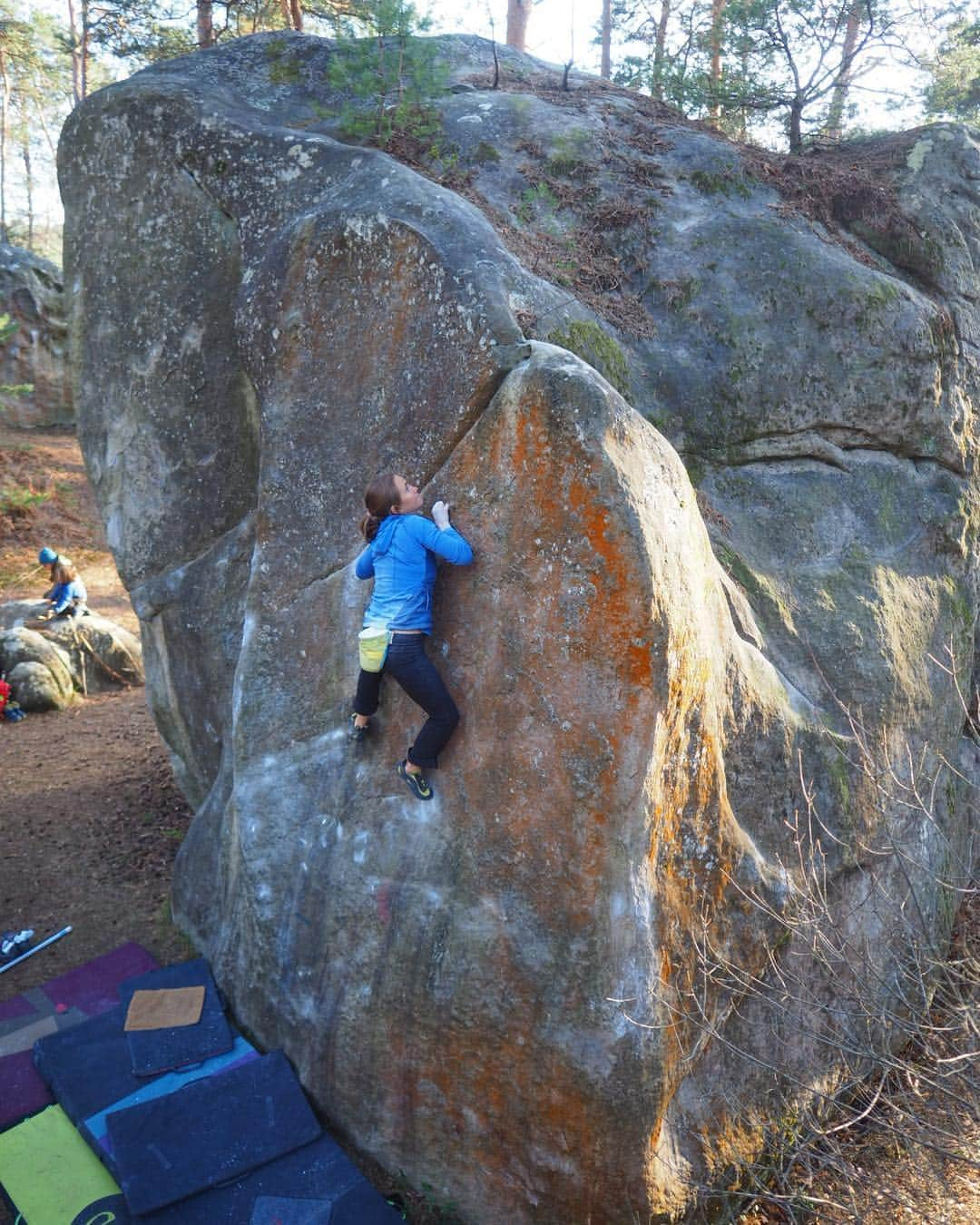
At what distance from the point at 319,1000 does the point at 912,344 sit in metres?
6.48

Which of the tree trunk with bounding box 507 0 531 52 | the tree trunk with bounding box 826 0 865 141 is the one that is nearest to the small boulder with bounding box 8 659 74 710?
the tree trunk with bounding box 826 0 865 141

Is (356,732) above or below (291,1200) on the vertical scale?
above

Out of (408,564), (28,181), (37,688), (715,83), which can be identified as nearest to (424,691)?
(408,564)

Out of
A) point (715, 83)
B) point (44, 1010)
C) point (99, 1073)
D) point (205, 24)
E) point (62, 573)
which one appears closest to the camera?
point (99, 1073)

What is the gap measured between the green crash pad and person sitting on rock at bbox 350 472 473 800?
9.40ft

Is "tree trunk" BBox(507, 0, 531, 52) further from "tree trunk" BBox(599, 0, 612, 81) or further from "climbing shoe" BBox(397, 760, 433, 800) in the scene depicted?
"climbing shoe" BBox(397, 760, 433, 800)

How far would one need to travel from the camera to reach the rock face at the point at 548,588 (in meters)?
4.86

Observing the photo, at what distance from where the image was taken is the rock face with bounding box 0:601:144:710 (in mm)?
13109

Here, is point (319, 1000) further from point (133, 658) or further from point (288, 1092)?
point (133, 658)

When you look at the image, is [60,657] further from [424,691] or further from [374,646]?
[424,691]

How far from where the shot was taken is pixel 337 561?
235 inches

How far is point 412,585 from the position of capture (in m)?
5.09

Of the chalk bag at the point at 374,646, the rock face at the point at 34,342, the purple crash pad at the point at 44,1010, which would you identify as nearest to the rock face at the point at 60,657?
the purple crash pad at the point at 44,1010

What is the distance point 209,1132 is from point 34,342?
882 inches
